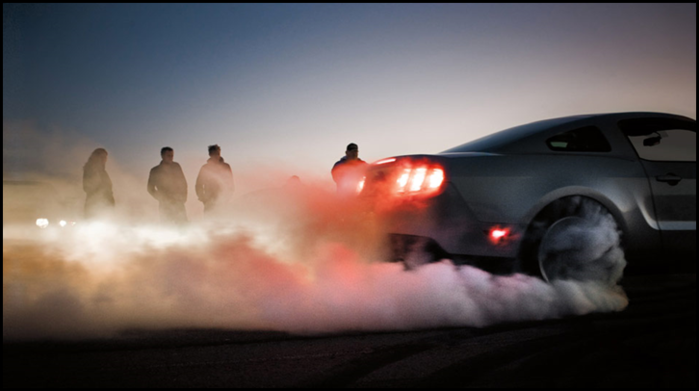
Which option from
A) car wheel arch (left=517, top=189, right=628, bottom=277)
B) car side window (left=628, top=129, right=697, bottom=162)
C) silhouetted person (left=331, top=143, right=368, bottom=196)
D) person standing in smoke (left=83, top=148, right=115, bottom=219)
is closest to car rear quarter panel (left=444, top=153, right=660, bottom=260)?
car wheel arch (left=517, top=189, right=628, bottom=277)

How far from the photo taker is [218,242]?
3953 mm

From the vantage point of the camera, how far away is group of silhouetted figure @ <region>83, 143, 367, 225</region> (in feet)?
24.5

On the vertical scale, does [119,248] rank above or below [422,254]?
above

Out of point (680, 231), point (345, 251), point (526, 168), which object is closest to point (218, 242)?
point (345, 251)

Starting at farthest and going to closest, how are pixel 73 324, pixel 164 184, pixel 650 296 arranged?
pixel 164 184
pixel 650 296
pixel 73 324

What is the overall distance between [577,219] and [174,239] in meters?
2.87

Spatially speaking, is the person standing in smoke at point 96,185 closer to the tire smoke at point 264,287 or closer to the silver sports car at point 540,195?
the tire smoke at point 264,287

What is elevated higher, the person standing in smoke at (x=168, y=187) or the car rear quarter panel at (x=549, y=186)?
the person standing in smoke at (x=168, y=187)

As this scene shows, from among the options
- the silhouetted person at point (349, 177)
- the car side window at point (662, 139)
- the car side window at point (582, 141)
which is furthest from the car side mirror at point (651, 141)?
the silhouetted person at point (349, 177)

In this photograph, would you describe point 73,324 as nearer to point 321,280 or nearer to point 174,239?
point 174,239

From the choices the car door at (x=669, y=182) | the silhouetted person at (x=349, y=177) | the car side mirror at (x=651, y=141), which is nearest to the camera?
the silhouetted person at (x=349, y=177)

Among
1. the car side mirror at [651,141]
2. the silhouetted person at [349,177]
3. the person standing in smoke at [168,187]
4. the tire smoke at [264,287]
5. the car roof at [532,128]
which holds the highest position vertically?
the person standing in smoke at [168,187]

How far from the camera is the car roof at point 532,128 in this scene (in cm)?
399

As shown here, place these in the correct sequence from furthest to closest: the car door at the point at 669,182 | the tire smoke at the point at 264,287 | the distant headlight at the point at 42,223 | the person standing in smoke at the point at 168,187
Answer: the person standing in smoke at the point at 168,187
the distant headlight at the point at 42,223
the car door at the point at 669,182
the tire smoke at the point at 264,287
